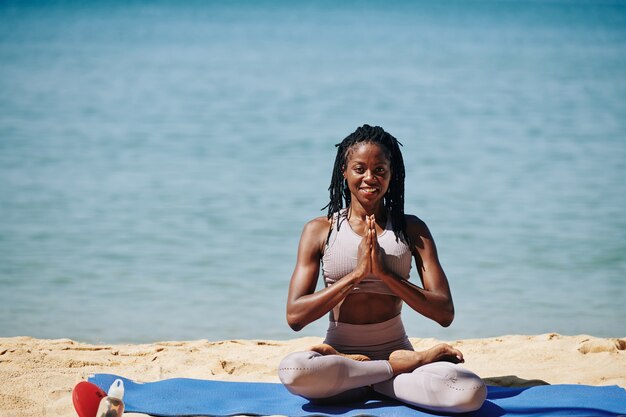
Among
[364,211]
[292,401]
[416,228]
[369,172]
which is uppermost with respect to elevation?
[369,172]

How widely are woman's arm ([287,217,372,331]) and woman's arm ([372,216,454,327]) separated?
85mm

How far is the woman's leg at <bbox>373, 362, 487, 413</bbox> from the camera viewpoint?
15.0ft

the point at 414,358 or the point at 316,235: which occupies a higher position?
the point at 316,235

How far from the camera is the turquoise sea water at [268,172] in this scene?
8273mm

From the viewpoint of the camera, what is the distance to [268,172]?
47.9 ft

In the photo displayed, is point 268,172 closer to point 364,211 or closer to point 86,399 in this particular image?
point 364,211

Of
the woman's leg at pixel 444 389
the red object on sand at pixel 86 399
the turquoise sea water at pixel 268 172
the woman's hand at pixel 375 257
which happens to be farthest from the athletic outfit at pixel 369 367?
the turquoise sea water at pixel 268 172

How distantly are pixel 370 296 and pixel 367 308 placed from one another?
63 mm

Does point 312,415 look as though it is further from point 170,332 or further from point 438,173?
point 438,173

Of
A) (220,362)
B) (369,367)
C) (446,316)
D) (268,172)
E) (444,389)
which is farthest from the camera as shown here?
(268,172)

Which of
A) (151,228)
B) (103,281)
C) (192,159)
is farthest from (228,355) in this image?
(192,159)

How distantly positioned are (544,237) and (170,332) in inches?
186

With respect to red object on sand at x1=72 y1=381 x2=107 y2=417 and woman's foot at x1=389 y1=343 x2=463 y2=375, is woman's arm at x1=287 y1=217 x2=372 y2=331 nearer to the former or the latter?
woman's foot at x1=389 y1=343 x2=463 y2=375

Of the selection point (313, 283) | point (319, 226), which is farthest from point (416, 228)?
point (313, 283)
